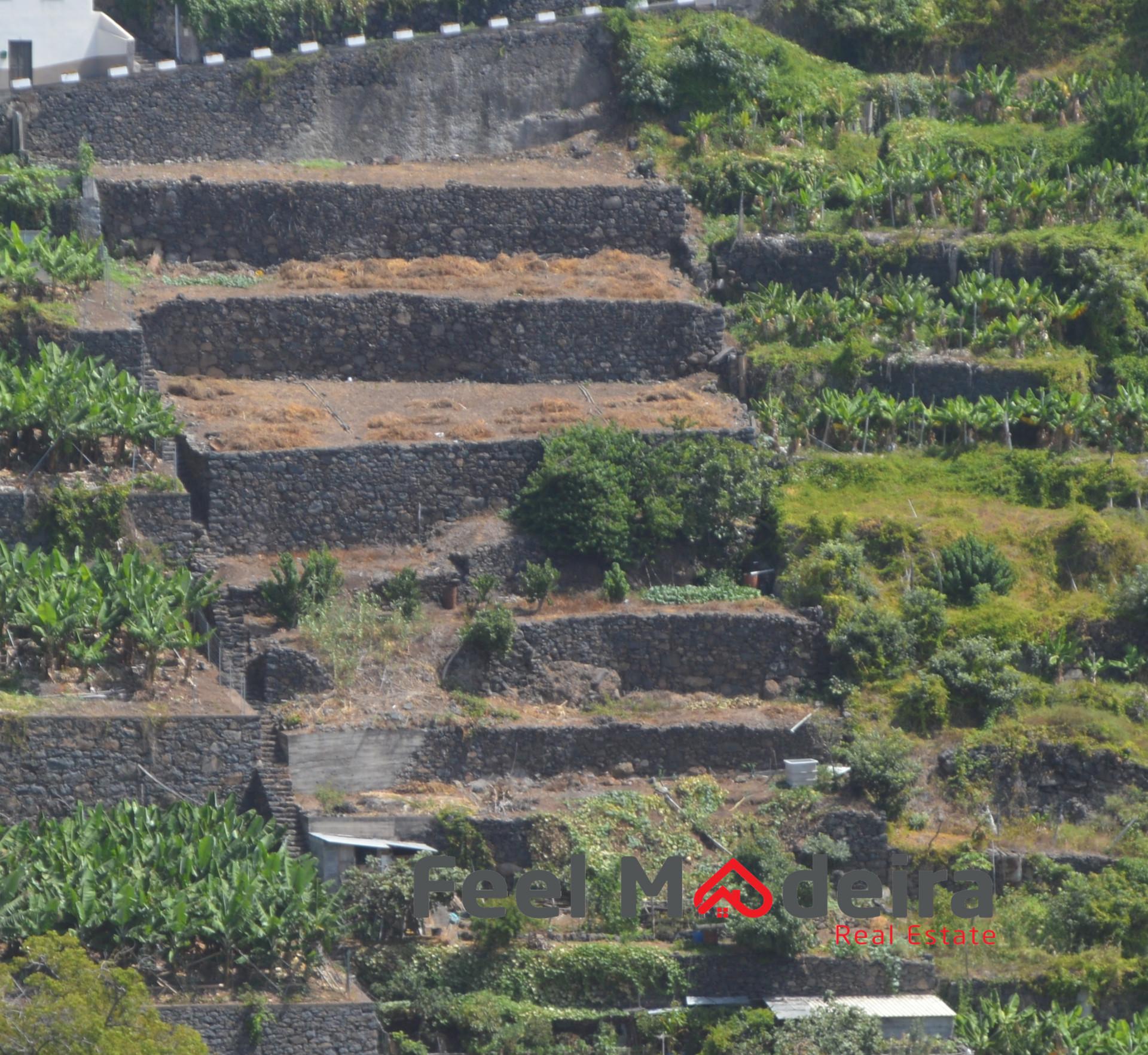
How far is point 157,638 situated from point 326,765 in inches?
115

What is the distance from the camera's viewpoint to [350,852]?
38.7 m

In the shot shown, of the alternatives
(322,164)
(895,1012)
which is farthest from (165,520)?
(322,164)

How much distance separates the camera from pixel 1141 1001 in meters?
39.0

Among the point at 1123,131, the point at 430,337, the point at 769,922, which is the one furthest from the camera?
the point at 1123,131

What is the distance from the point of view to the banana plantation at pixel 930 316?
50.2m

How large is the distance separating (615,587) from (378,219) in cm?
1038

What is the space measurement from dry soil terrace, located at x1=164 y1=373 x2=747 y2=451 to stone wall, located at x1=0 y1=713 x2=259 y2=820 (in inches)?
276

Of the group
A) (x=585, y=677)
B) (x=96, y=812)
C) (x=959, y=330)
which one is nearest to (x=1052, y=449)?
(x=959, y=330)

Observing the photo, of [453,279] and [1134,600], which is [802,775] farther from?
[453,279]

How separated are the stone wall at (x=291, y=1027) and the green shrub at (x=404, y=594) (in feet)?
28.1

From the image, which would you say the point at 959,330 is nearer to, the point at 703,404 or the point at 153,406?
the point at 703,404

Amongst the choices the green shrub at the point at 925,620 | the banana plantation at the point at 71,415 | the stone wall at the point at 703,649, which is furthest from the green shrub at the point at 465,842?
the banana plantation at the point at 71,415

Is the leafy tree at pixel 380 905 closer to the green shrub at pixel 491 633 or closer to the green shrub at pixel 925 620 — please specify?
the green shrub at pixel 491 633

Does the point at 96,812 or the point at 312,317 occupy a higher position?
the point at 312,317
